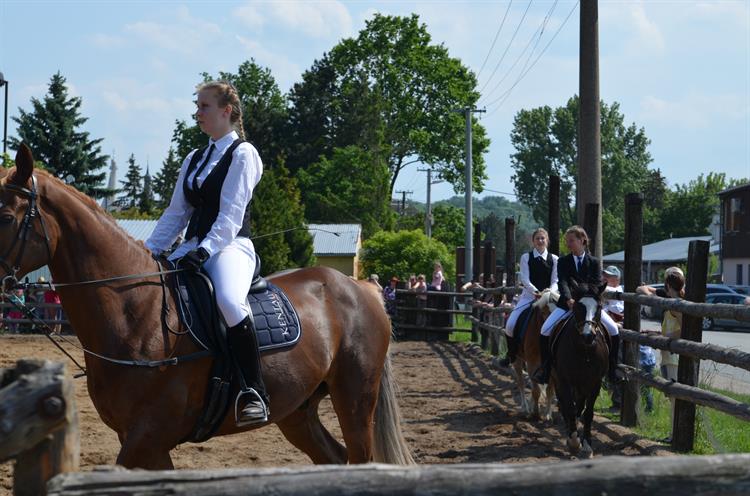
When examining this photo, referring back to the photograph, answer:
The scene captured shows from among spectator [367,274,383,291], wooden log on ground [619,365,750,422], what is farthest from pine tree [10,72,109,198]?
wooden log on ground [619,365,750,422]

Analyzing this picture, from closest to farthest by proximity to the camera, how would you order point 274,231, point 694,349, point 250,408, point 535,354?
1. point 250,408
2. point 694,349
3. point 535,354
4. point 274,231

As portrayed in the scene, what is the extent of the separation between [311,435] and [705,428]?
4633mm

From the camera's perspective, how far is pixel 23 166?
4746mm

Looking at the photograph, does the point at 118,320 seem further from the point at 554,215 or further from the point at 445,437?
the point at 554,215

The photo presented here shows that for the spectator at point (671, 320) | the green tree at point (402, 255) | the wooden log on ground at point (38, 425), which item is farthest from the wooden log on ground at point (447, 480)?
the green tree at point (402, 255)

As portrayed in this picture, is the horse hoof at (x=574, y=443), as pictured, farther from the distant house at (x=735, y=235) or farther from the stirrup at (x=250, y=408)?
the distant house at (x=735, y=235)

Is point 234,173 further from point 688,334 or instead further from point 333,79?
point 333,79

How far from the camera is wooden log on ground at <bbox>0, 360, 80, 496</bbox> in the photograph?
2434 mm

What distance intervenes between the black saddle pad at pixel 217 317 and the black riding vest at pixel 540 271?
6.76 meters

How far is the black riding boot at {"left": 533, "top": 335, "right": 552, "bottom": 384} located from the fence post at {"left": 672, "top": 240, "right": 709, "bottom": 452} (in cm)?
134

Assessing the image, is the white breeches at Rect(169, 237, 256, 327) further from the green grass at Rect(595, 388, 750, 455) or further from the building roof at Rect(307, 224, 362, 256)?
the building roof at Rect(307, 224, 362, 256)

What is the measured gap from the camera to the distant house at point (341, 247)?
2443 inches

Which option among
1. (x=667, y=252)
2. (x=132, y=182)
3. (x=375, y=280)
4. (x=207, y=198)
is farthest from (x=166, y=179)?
(x=207, y=198)

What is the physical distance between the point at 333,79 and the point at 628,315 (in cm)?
5940
